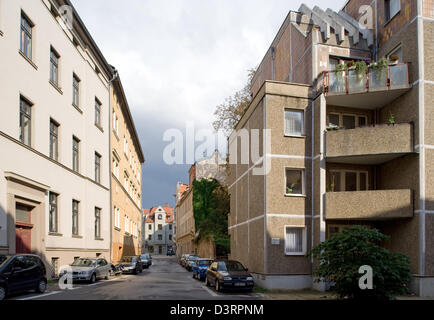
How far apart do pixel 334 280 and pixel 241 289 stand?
6576 millimetres

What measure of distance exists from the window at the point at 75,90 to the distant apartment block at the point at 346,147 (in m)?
11.1

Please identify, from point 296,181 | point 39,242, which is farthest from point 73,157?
point 296,181

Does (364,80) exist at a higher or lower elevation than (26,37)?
lower

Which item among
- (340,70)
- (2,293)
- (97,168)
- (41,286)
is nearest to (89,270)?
(41,286)

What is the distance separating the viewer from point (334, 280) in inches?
507

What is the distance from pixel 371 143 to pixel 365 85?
2821mm

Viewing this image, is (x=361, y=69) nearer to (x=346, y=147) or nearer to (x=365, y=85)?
(x=365, y=85)

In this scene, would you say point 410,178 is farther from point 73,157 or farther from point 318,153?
point 73,157

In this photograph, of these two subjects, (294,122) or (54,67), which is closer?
(294,122)

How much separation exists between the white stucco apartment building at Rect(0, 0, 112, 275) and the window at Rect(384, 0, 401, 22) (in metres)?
16.9

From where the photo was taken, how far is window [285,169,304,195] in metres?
21.2

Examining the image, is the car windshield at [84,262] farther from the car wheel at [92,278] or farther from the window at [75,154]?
the window at [75,154]

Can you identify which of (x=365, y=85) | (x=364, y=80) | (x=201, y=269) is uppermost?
(x=364, y=80)

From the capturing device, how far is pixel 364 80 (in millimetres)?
20359
